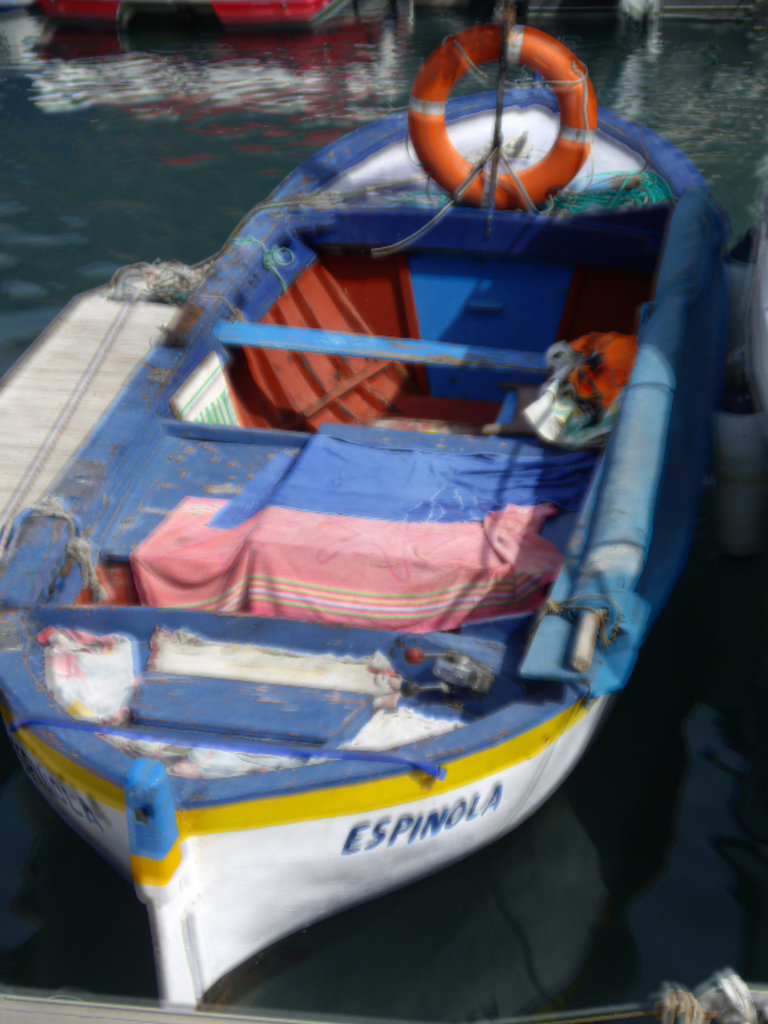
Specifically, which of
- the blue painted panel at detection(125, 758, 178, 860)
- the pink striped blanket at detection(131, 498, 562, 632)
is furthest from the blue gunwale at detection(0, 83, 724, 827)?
the pink striped blanket at detection(131, 498, 562, 632)

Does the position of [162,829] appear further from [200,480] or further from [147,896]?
[200,480]

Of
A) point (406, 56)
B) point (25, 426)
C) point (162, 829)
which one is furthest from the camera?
point (406, 56)

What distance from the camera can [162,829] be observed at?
113 inches

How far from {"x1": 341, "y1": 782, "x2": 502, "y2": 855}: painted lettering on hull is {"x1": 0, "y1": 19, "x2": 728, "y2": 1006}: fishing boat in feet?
0.04

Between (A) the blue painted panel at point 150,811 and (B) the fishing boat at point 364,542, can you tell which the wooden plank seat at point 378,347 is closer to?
(B) the fishing boat at point 364,542

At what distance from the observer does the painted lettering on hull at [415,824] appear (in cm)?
330

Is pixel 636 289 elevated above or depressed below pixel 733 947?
above

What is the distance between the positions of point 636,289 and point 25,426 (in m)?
3.85

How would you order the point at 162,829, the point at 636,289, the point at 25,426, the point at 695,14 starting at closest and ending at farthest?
the point at 162,829
the point at 25,426
the point at 636,289
the point at 695,14

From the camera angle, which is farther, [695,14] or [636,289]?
[695,14]

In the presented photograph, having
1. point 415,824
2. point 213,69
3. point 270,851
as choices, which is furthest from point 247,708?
point 213,69

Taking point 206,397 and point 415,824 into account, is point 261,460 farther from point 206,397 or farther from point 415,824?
point 415,824

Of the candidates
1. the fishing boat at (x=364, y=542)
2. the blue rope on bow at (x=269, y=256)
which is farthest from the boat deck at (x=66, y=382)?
the blue rope on bow at (x=269, y=256)

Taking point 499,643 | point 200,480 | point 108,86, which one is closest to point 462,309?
point 200,480
